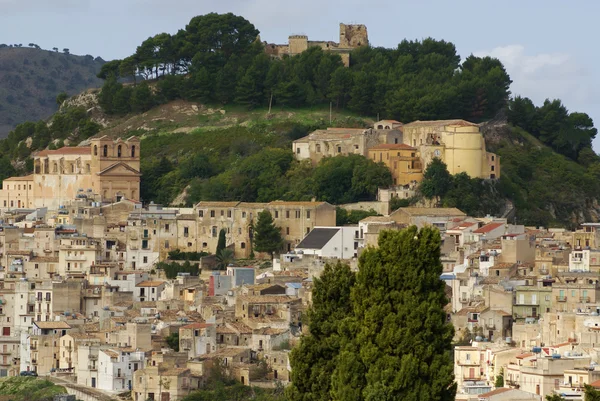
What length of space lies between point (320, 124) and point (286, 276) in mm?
22765

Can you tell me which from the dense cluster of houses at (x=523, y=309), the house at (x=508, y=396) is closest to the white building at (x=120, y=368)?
the dense cluster of houses at (x=523, y=309)

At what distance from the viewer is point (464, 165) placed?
7469 centimetres

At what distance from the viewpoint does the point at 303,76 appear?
89250 millimetres

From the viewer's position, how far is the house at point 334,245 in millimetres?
66688

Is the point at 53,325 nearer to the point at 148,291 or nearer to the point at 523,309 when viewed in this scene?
the point at 148,291

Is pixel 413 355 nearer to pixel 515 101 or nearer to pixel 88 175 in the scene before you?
pixel 88 175

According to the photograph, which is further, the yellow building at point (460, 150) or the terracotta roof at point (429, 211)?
the yellow building at point (460, 150)

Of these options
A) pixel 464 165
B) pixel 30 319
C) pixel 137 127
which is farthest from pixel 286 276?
pixel 137 127

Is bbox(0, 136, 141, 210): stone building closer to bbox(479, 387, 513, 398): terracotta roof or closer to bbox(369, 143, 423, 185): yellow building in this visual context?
bbox(369, 143, 423, 185): yellow building

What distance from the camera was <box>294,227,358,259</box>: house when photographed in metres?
66.7

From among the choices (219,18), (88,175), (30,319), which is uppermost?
(219,18)

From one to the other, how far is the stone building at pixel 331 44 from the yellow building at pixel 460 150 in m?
18.4

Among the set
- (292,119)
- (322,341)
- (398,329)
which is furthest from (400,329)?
(292,119)

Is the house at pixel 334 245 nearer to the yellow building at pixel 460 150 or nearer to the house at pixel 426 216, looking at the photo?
the house at pixel 426 216
